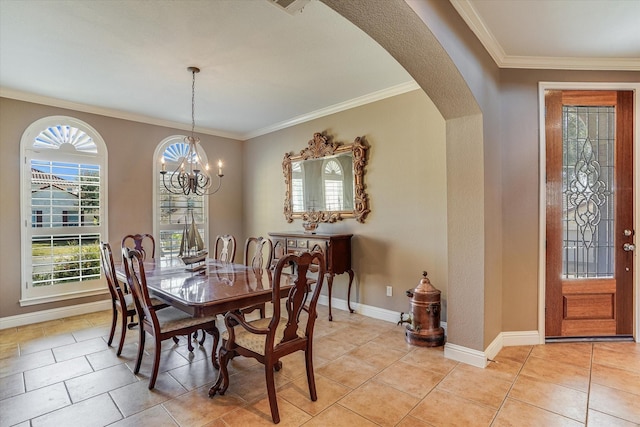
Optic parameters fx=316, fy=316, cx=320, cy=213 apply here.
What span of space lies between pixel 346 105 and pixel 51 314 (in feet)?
14.8

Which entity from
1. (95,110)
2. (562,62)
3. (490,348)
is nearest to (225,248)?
(95,110)

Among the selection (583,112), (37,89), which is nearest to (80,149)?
(37,89)

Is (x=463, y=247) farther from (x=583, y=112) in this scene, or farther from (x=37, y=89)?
(x=37, y=89)

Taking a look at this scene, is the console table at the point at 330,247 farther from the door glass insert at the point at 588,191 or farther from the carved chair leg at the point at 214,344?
the door glass insert at the point at 588,191

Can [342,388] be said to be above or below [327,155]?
below

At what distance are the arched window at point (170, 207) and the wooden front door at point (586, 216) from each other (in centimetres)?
480

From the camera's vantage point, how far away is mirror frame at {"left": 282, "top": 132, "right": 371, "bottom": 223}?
3.90 m

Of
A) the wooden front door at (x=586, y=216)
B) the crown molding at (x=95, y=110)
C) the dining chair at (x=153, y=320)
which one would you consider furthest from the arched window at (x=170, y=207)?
the wooden front door at (x=586, y=216)

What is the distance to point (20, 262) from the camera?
3729 millimetres

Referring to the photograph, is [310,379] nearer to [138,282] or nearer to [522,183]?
[138,282]

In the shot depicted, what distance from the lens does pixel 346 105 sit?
4.05 meters

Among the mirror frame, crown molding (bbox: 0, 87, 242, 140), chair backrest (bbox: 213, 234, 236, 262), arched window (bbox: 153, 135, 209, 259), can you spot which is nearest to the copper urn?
the mirror frame

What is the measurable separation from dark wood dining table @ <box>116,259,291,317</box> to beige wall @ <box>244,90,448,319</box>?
1.47 meters

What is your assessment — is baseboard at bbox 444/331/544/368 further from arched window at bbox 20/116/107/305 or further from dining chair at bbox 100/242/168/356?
arched window at bbox 20/116/107/305
